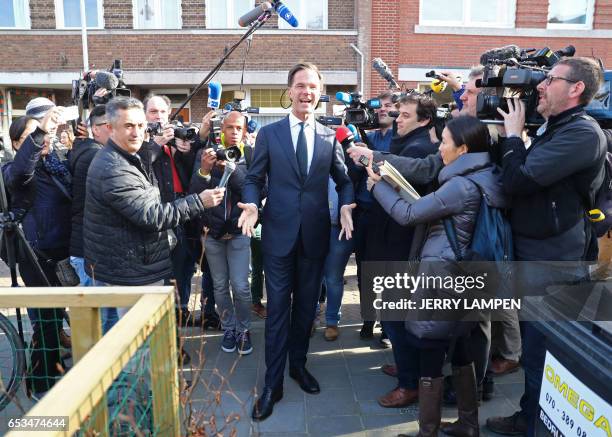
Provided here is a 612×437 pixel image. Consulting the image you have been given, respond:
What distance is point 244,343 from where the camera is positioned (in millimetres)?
4012

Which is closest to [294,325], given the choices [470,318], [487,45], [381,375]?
[381,375]

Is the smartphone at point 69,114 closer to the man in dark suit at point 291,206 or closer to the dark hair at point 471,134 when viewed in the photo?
the man in dark suit at point 291,206

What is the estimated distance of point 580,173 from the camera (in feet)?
8.30

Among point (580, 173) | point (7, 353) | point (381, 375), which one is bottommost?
point (381, 375)

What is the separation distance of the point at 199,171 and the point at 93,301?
6.83ft

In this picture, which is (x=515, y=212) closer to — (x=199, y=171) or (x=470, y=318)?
(x=470, y=318)

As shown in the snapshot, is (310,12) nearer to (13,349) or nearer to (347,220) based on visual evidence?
(347,220)

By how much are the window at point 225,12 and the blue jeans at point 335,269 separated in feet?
35.1

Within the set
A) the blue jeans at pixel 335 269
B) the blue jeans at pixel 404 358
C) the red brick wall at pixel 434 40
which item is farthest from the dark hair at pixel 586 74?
the red brick wall at pixel 434 40

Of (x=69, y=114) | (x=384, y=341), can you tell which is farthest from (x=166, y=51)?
(x=384, y=341)

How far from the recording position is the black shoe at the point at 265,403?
3086 millimetres

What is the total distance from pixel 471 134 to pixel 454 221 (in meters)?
0.49

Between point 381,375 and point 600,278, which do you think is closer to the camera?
point 600,278

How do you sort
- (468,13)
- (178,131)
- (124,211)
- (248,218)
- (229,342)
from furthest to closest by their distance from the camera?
(468,13)
(229,342)
(178,131)
(248,218)
(124,211)
